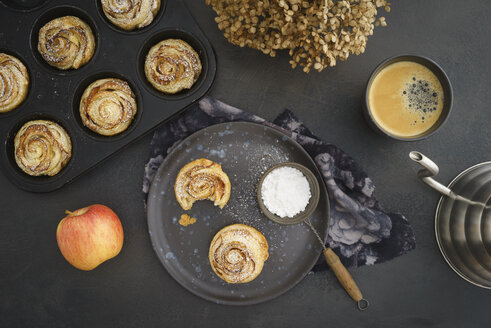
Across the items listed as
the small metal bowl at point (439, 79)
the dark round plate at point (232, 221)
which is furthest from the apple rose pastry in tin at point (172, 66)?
the small metal bowl at point (439, 79)

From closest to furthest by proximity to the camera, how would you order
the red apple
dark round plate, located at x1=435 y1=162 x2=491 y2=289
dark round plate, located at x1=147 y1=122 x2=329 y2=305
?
dark round plate, located at x1=435 y1=162 x2=491 y2=289, the red apple, dark round plate, located at x1=147 y1=122 x2=329 y2=305

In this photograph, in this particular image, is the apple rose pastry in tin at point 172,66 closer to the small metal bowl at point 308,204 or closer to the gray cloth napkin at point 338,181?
the gray cloth napkin at point 338,181

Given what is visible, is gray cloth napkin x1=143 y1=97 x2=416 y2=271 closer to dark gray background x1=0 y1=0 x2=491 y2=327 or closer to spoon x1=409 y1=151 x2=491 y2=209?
dark gray background x1=0 y1=0 x2=491 y2=327

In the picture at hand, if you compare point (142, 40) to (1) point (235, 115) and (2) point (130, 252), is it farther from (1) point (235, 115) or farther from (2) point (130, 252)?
(2) point (130, 252)

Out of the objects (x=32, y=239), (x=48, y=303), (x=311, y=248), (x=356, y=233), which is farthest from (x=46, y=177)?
(x=356, y=233)

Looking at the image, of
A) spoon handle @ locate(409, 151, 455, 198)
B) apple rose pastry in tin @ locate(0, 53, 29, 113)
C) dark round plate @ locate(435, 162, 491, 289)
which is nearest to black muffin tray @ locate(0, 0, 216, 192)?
apple rose pastry in tin @ locate(0, 53, 29, 113)

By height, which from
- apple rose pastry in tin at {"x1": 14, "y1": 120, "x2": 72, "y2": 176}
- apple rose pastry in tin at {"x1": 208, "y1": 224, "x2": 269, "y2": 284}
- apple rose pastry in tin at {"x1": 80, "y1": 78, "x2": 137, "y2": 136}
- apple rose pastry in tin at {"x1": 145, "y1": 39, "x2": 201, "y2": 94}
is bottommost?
apple rose pastry in tin at {"x1": 208, "y1": 224, "x2": 269, "y2": 284}

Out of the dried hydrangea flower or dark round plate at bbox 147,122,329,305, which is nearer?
the dried hydrangea flower

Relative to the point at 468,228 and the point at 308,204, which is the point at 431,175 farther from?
the point at 308,204
